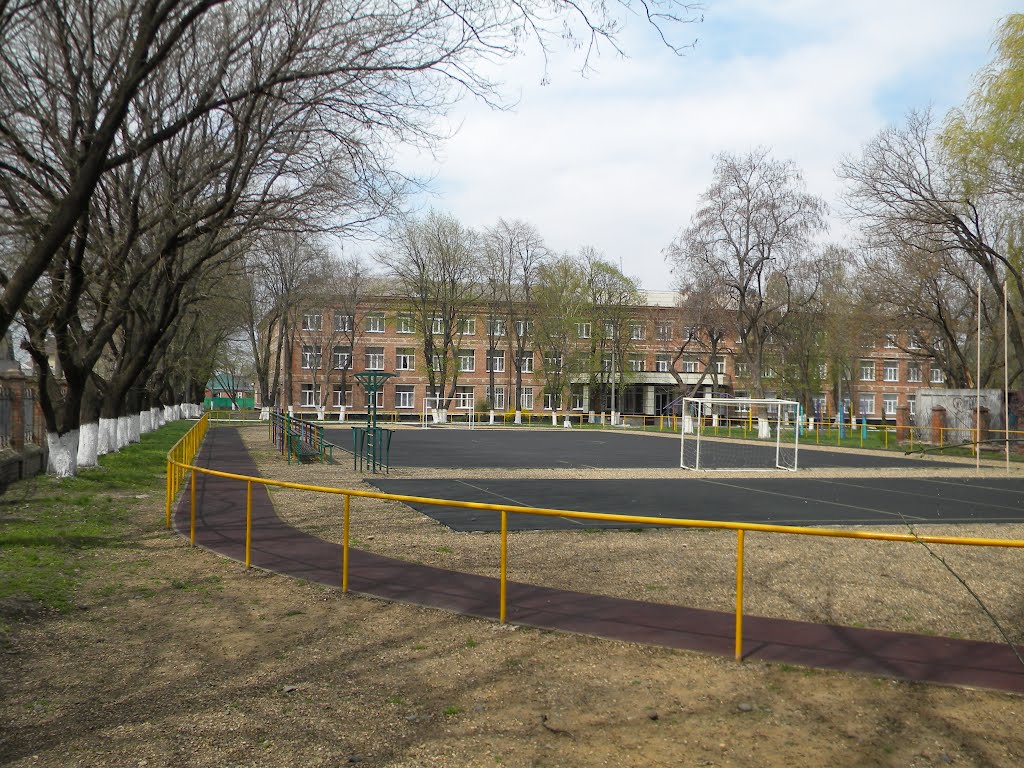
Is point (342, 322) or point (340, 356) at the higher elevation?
point (342, 322)

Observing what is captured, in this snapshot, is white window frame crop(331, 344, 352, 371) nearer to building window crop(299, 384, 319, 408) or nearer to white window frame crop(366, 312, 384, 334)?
white window frame crop(366, 312, 384, 334)

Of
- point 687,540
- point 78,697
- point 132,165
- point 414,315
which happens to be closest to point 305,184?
point 132,165

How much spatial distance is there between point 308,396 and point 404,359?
9.73 m

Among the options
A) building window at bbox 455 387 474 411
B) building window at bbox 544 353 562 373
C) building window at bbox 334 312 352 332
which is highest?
building window at bbox 334 312 352 332

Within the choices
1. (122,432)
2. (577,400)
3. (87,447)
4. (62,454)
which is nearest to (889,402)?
(577,400)

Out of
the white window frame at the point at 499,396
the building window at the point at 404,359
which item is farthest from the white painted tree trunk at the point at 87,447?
the white window frame at the point at 499,396

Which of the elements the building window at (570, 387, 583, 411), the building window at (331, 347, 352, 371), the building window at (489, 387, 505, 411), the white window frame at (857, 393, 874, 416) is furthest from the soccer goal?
the building window at (331, 347, 352, 371)

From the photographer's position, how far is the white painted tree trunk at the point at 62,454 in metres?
19.8

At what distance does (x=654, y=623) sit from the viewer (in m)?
7.87

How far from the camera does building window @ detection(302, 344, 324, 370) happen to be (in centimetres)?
7906

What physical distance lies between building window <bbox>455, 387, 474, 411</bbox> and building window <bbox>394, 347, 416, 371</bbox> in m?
4.91

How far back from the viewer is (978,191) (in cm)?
3219

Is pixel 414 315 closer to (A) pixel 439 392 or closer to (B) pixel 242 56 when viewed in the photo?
(A) pixel 439 392

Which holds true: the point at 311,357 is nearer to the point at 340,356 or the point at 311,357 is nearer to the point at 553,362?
the point at 340,356
